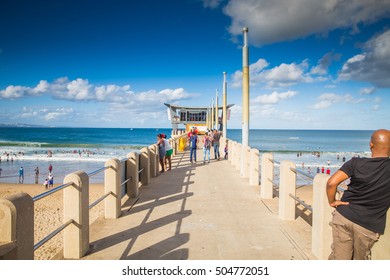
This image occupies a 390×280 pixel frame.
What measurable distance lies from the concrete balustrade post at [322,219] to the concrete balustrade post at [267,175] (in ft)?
12.7

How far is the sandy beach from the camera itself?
10.6 metres

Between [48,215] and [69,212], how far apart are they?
13.7 meters

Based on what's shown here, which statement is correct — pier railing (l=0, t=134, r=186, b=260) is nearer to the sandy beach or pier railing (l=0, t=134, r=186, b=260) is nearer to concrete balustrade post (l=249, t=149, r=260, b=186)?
concrete balustrade post (l=249, t=149, r=260, b=186)

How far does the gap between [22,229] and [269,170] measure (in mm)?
6635

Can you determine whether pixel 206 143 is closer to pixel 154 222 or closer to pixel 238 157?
pixel 238 157

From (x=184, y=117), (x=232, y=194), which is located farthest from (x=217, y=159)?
(x=184, y=117)

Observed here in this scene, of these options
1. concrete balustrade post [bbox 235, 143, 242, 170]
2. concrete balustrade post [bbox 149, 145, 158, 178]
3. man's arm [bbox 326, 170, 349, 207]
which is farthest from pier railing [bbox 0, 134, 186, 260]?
concrete balustrade post [bbox 235, 143, 242, 170]

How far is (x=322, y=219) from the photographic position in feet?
13.9

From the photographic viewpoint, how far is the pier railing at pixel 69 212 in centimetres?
283

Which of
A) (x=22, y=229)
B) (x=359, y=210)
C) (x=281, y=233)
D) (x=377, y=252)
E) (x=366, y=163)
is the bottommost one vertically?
(x=281, y=233)

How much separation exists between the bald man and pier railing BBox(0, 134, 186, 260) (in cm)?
307

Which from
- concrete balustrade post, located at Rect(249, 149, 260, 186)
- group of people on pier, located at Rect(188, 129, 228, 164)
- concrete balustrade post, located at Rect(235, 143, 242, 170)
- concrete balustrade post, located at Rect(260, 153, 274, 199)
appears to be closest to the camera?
concrete balustrade post, located at Rect(260, 153, 274, 199)

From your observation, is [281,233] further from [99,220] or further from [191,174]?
[191,174]

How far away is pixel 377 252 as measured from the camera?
3096 mm
